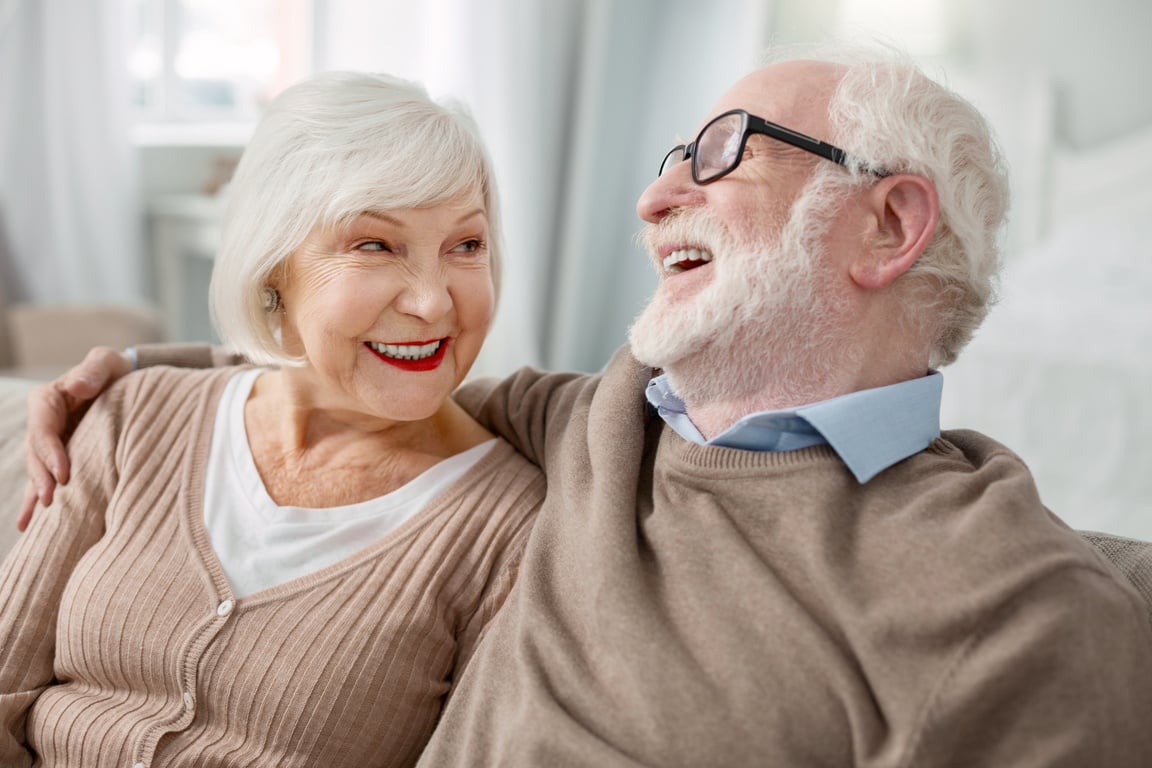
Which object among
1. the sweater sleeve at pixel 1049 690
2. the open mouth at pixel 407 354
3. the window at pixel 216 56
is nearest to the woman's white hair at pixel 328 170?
the open mouth at pixel 407 354

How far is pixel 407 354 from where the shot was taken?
1.43m

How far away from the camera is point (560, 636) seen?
47.5 inches

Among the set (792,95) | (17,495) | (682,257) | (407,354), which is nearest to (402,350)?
(407,354)

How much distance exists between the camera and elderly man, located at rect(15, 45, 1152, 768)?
39.6 inches

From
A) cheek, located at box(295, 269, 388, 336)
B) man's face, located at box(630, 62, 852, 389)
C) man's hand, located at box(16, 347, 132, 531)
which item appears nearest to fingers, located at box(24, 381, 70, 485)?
man's hand, located at box(16, 347, 132, 531)

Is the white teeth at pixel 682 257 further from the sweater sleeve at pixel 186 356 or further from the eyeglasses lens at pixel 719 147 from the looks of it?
the sweater sleeve at pixel 186 356

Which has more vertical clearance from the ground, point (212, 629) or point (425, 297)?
point (425, 297)

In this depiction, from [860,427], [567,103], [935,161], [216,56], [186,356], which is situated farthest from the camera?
[567,103]

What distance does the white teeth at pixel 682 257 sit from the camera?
1.37 m

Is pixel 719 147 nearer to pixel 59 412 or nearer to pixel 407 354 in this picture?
pixel 407 354

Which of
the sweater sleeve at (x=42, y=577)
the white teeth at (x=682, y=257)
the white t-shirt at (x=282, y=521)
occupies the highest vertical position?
the white teeth at (x=682, y=257)

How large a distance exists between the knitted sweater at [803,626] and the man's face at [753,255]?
0.13 meters

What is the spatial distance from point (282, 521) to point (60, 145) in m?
2.64

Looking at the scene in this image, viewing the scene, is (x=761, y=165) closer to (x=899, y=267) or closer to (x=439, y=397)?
(x=899, y=267)
